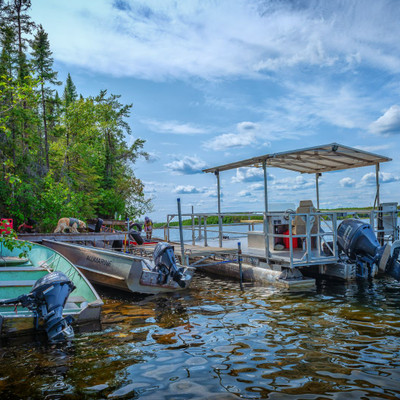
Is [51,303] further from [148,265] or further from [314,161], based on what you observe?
[314,161]

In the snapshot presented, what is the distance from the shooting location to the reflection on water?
429 centimetres

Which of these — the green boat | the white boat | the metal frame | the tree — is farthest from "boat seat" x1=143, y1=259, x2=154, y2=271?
the tree

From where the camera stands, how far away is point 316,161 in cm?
1284

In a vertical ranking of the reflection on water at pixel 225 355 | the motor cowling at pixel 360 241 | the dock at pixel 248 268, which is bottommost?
the reflection on water at pixel 225 355

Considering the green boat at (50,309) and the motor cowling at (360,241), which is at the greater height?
the motor cowling at (360,241)

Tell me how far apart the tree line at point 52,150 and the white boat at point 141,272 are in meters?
4.74

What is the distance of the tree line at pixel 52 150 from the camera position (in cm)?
2051

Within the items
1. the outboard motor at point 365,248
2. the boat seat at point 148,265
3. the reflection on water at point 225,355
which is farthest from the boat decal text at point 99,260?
the outboard motor at point 365,248

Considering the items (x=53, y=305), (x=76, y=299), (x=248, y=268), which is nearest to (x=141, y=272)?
(x=76, y=299)

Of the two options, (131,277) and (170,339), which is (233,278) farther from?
(170,339)

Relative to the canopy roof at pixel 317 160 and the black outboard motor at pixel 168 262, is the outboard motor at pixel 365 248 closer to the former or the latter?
the canopy roof at pixel 317 160

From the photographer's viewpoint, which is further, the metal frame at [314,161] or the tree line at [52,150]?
the tree line at [52,150]

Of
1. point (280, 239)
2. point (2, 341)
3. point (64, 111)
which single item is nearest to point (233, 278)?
point (280, 239)

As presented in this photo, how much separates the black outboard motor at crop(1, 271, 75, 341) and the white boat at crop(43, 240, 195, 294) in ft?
10.7
